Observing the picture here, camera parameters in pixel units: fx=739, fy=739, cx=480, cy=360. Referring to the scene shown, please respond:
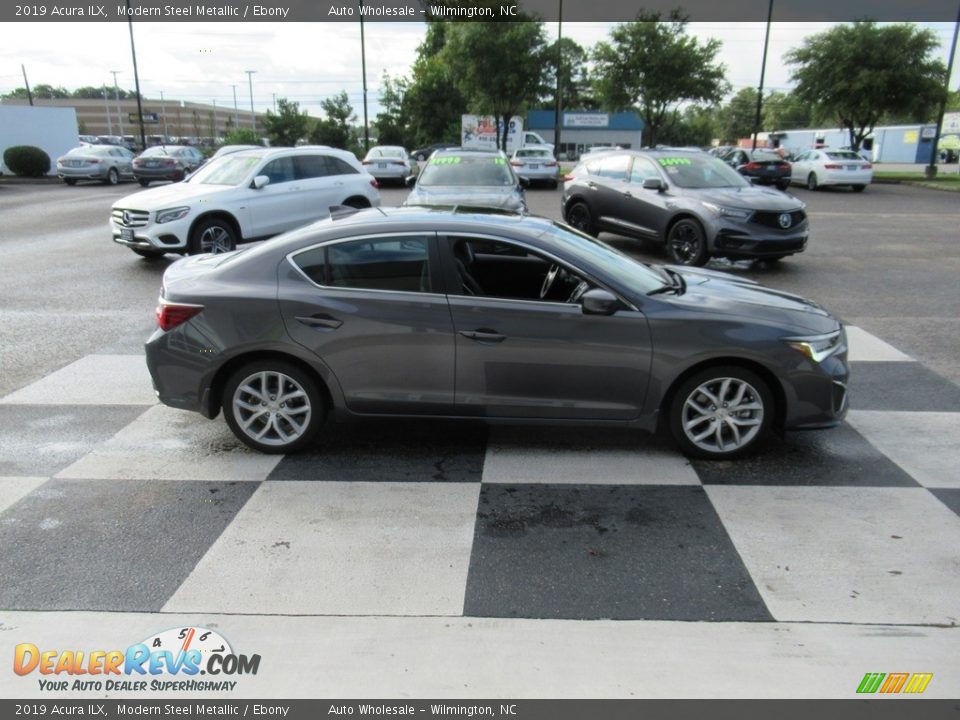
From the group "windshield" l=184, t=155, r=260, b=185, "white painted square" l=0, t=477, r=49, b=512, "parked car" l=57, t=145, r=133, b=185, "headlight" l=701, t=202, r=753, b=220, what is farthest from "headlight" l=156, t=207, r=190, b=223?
"parked car" l=57, t=145, r=133, b=185

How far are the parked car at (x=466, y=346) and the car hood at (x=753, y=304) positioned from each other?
19 millimetres

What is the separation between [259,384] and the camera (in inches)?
187

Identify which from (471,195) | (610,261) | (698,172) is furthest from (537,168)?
(610,261)

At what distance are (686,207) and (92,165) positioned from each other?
2501 centimetres

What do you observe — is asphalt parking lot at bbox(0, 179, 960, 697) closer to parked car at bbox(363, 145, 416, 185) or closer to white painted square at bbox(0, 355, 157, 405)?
white painted square at bbox(0, 355, 157, 405)

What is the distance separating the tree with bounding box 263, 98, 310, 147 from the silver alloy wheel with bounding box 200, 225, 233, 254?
1584 inches

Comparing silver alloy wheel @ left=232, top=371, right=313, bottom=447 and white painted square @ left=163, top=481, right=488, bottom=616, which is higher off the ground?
silver alloy wheel @ left=232, top=371, right=313, bottom=447

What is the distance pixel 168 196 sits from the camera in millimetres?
11047

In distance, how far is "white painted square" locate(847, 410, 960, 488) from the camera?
4598 mm

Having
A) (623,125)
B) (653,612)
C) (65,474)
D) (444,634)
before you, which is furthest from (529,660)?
(623,125)

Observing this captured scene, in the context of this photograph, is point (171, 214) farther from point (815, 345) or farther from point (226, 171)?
point (815, 345)

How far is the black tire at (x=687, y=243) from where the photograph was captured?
35.6 ft

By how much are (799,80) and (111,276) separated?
31.6 metres
